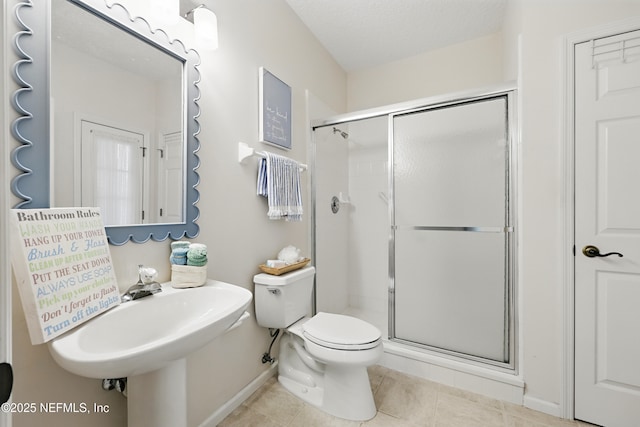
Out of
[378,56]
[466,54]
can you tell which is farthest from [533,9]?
[378,56]

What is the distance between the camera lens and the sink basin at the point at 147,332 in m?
0.64

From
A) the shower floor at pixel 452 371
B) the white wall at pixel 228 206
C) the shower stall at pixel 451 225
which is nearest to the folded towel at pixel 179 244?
the white wall at pixel 228 206

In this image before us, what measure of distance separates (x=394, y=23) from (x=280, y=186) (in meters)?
1.56

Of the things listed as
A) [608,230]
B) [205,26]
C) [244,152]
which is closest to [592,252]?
[608,230]

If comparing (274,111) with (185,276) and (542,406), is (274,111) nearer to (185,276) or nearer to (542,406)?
(185,276)

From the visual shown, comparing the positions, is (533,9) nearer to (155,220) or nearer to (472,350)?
(472,350)

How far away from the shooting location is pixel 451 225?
5.91 feet

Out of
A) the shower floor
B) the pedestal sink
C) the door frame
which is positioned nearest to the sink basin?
the pedestal sink

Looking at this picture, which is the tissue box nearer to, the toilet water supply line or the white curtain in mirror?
the white curtain in mirror

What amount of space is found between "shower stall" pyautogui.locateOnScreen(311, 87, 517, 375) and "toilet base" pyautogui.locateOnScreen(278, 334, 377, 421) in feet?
1.75

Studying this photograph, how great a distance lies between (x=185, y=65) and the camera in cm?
124

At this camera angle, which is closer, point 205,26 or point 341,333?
point 205,26

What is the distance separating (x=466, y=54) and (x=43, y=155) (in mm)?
2853

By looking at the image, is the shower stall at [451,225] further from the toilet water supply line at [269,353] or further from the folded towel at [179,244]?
the folded towel at [179,244]
